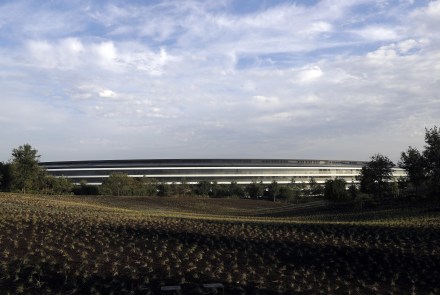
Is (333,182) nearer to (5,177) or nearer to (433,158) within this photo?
(433,158)

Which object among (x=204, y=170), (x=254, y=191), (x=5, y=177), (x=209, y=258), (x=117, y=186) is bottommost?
(x=254, y=191)

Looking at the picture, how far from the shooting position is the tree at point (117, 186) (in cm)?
8606

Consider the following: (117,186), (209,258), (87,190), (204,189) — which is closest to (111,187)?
(117,186)

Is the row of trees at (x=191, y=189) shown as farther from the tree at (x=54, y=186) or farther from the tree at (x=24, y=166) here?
the tree at (x=24, y=166)

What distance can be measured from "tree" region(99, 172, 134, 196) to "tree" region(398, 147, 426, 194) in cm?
5396

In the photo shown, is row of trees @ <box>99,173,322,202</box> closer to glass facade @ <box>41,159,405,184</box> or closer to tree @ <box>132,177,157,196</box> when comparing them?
tree @ <box>132,177,157,196</box>

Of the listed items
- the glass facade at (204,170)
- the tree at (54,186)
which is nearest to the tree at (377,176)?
the tree at (54,186)

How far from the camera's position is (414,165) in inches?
1972

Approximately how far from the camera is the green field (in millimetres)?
13484

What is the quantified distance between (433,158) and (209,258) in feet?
123

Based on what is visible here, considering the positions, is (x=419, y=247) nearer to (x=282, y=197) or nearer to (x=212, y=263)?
(x=212, y=263)

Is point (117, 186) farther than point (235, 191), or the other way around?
point (235, 191)

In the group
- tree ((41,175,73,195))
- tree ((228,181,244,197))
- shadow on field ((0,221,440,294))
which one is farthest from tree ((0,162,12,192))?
tree ((228,181,244,197))

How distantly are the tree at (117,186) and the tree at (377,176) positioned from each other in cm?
4767
